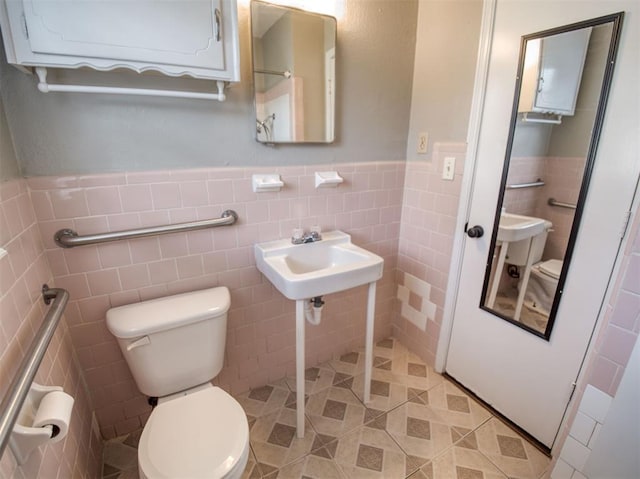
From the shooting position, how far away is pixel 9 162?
3.27 ft

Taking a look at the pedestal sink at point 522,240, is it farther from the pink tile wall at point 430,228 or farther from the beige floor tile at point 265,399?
the beige floor tile at point 265,399

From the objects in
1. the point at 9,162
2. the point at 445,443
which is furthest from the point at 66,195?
the point at 445,443

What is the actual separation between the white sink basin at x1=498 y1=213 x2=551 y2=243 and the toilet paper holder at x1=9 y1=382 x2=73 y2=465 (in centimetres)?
175

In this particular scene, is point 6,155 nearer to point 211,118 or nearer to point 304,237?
point 211,118

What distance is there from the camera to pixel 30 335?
929mm

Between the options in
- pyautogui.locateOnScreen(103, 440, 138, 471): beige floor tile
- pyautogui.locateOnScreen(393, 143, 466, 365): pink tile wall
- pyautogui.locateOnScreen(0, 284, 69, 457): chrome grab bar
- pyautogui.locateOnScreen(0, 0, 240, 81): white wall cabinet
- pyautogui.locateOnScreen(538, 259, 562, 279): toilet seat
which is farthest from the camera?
pyautogui.locateOnScreen(393, 143, 466, 365): pink tile wall

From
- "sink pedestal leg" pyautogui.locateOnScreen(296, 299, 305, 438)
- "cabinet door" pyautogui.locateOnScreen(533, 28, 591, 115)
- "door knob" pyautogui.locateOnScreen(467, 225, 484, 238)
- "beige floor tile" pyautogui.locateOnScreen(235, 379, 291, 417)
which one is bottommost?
"beige floor tile" pyautogui.locateOnScreen(235, 379, 291, 417)

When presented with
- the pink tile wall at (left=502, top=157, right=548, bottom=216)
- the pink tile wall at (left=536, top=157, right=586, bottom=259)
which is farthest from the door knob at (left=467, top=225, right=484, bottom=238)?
the pink tile wall at (left=536, top=157, right=586, bottom=259)

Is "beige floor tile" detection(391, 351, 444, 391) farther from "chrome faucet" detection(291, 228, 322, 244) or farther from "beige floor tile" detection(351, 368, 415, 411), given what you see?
"chrome faucet" detection(291, 228, 322, 244)

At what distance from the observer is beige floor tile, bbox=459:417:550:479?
1371 millimetres

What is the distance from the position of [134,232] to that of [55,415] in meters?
0.67

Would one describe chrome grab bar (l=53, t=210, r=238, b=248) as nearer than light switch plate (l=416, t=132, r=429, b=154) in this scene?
Yes

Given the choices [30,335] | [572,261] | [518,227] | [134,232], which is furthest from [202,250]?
[572,261]

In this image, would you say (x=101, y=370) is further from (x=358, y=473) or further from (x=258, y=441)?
(x=358, y=473)
